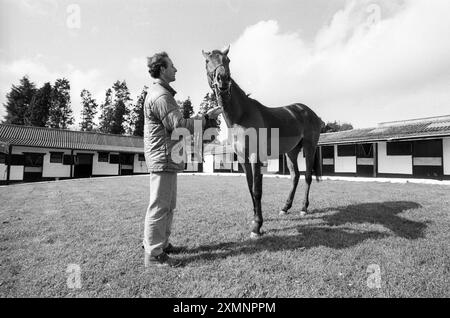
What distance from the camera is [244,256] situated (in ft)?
9.07

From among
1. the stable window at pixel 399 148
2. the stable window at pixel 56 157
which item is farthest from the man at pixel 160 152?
the stable window at pixel 56 157

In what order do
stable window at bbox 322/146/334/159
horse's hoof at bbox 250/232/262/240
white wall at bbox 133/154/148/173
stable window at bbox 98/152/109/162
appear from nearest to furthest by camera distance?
horse's hoof at bbox 250/232/262/240 < stable window at bbox 322/146/334/159 < stable window at bbox 98/152/109/162 < white wall at bbox 133/154/148/173

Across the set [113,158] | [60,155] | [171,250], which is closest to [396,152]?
[171,250]

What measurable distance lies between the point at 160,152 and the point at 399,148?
1795 cm

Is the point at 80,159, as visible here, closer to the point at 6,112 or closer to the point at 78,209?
the point at 78,209

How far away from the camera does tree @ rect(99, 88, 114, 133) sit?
4903cm

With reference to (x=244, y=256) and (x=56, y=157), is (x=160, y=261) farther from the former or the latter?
(x=56, y=157)

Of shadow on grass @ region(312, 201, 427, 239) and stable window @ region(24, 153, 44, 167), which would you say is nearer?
shadow on grass @ region(312, 201, 427, 239)

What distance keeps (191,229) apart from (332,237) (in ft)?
6.78

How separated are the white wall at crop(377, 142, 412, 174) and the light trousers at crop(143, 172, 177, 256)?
Answer: 57.2 feet

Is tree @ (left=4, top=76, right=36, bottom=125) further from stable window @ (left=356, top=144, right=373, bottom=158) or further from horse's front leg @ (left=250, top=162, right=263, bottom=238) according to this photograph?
horse's front leg @ (left=250, top=162, right=263, bottom=238)

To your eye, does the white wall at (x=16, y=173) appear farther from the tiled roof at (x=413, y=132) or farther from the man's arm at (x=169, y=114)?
the tiled roof at (x=413, y=132)

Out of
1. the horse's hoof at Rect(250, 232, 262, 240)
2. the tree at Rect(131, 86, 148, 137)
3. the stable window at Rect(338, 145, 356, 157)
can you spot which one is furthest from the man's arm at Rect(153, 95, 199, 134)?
the tree at Rect(131, 86, 148, 137)
